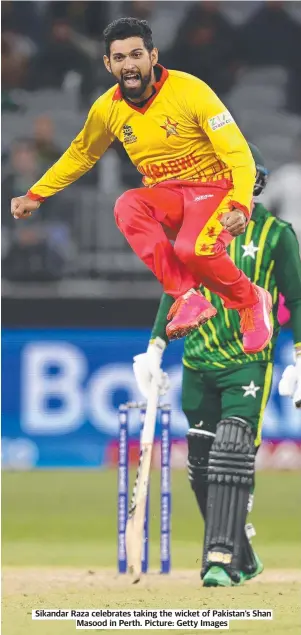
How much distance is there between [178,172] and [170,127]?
0.20 m

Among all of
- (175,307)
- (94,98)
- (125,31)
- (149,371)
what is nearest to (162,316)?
(149,371)

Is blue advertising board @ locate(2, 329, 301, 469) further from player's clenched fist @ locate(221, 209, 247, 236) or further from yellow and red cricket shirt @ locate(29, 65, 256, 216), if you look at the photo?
player's clenched fist @ locate(221, 209, 247, 236)

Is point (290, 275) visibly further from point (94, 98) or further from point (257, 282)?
point (94, 98)

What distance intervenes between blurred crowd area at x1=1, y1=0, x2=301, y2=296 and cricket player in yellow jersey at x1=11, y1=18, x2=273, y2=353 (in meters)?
4.82

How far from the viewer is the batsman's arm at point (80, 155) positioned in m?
5.15

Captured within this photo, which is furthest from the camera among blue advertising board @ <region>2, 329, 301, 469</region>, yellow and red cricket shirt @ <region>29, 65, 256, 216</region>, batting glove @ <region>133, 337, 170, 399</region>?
blue advertising board @ <region>2, 329, 301, 469</region>

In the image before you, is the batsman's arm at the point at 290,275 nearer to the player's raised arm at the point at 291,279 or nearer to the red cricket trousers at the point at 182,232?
the player's raised arm at the point at 291,279

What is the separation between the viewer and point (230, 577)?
226 inches

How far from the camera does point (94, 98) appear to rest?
33.7 feet

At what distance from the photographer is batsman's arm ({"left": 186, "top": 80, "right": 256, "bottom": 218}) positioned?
15.5 ft

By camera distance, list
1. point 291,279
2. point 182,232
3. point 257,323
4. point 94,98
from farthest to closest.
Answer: point 94,98 → point 291,279 → point 257,323 → point 182,232

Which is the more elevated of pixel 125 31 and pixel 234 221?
pixel 125 31

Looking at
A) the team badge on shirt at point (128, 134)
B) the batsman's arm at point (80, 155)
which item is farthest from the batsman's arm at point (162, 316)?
the team badge on shirt at point (128, 134)

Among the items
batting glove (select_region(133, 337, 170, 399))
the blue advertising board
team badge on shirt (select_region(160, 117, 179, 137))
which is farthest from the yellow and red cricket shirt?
the blue advertising board
